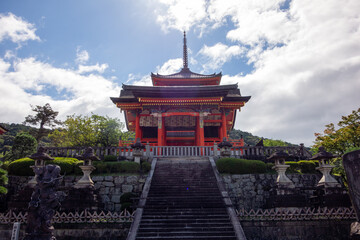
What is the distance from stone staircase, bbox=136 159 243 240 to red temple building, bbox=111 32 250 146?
23.5ft

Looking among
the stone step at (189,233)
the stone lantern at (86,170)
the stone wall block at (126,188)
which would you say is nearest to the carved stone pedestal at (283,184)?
the stone step at (189,233)

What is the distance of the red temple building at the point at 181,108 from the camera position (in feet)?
69.7

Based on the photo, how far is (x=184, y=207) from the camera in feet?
35.8

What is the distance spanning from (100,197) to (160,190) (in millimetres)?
3730

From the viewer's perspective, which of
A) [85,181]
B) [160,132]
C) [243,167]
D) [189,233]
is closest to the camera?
[189,233]

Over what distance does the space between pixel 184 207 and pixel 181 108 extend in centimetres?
1250

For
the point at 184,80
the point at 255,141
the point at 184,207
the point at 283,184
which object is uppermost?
the point at 184,80

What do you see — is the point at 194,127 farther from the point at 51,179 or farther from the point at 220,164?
the point at 51,179

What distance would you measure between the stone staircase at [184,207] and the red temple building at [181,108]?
716 centimetres

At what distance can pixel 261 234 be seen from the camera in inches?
381

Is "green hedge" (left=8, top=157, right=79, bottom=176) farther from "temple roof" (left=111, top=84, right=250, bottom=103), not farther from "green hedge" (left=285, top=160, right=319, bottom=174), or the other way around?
"green hedge" (left=285, top=160, right=319, bottom=174)

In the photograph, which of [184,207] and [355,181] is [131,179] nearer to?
[184,207]

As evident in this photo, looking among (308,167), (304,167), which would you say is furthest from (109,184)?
(308,167)

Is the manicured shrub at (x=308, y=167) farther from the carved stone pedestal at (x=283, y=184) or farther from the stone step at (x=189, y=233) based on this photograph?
the stone step at (x=189, y=233)
